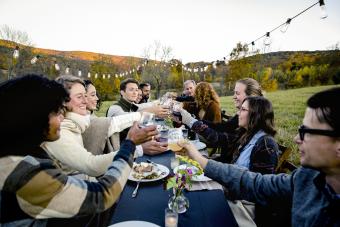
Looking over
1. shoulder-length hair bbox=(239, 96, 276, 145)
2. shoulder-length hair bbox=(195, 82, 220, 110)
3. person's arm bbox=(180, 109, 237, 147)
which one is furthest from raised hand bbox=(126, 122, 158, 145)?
shoulder-length hair bbox=(195, 82, 220, 110)

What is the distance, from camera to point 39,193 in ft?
3.13

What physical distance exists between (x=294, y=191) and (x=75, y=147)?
1641 millimetres

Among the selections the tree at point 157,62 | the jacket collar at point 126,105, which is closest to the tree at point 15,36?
the tree at point 157,62

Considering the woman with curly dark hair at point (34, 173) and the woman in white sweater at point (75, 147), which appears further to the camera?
the woman in white sweater at point (75, 147)

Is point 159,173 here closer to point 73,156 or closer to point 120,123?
point 73,156

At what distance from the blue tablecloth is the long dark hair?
2.59 feet

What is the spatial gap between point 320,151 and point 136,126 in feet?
3.62

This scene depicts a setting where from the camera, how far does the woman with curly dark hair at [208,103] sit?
536cm

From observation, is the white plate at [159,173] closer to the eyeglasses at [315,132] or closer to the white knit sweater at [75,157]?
the white knit sweater at [75,157]

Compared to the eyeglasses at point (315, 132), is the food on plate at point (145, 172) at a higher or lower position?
lower

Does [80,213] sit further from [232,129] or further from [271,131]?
[232,129]

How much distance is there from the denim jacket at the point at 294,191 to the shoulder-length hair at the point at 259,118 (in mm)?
772

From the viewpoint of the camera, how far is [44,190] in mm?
960

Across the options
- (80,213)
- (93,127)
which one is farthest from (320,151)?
(93,127)
